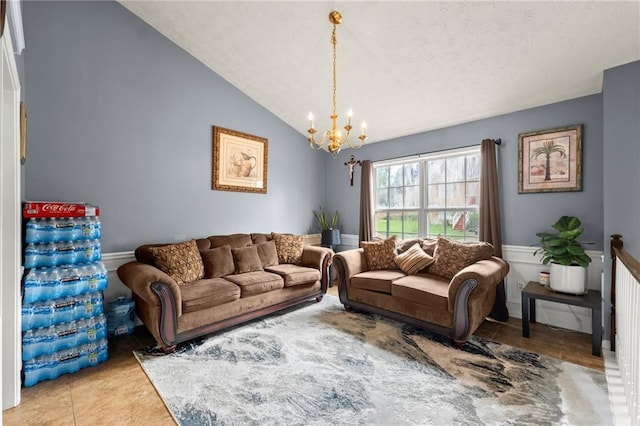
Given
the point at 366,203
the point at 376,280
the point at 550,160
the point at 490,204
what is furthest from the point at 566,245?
the point at 366,203

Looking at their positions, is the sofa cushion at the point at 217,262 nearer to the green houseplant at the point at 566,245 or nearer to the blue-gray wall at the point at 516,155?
the blue-gray wall at the point at 516,155

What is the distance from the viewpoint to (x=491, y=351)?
269cm

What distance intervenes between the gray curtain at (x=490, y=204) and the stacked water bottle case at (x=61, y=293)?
13.1 ft

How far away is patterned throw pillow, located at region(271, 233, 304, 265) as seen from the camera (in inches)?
164

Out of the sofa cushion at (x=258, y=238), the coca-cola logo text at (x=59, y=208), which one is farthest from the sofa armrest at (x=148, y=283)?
the sofa cushion at (x=258, y=238)

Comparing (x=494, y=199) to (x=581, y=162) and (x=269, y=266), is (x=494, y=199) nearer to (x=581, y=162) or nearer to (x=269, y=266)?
(x=581, y=162)

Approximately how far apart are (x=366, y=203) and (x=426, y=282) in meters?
1.92

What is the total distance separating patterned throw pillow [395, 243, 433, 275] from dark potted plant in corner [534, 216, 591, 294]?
1163 millimetres

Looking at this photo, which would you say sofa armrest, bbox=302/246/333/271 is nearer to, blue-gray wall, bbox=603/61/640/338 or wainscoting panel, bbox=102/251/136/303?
Result: wainscoting panel, bbox=102/251/136/303

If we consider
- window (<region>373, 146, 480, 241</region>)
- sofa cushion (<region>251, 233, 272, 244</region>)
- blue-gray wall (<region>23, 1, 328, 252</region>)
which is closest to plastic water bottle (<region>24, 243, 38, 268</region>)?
blue-gray wall (<region>23, 1, 328, 252</region>)

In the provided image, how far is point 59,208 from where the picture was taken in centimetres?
242

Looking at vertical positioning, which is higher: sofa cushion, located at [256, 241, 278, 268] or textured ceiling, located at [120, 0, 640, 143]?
textured ceiling, located at [120, 0, 640, 143]

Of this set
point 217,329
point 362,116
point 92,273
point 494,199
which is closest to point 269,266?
point 217,329

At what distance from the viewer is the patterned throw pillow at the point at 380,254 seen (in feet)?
12.7
